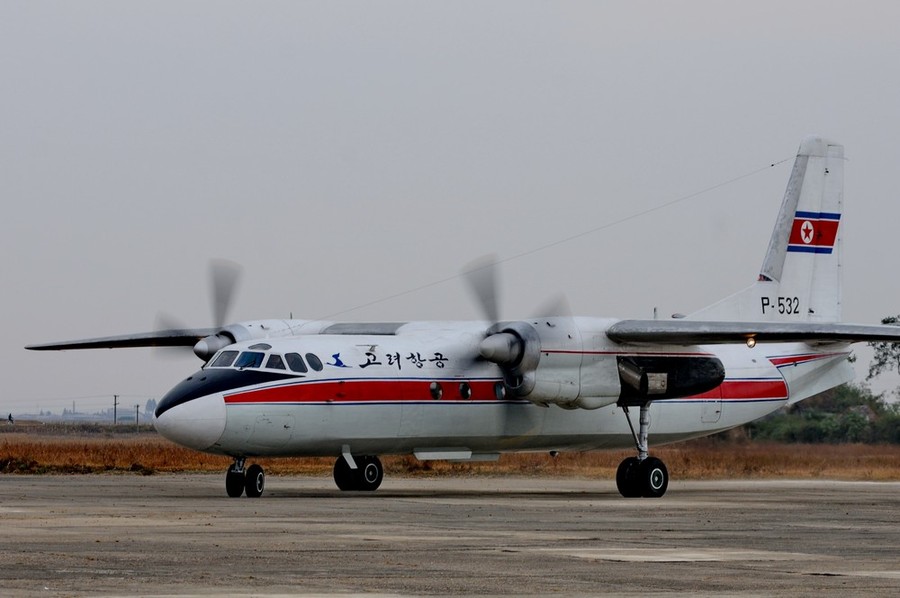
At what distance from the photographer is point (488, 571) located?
1263 centimetres

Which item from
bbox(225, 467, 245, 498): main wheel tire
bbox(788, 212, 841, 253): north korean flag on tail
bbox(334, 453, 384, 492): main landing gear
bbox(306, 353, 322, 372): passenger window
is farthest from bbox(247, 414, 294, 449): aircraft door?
bbox(788, 212, 841, 253): north korean flag on tail

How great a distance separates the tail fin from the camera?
31.9m

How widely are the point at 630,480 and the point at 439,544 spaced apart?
12.6 meters

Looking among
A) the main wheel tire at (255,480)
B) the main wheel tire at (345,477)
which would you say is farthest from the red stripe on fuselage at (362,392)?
the main wheel tire at (345,477)

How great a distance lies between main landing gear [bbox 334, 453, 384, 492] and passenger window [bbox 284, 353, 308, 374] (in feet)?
10.4

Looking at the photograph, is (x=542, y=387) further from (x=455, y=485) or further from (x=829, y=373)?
(x=829, y=373)

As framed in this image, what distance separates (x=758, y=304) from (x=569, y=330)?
6.59 metres

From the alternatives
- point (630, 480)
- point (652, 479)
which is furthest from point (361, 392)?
point (652, 479)

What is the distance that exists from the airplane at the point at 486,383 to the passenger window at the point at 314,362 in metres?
0.02

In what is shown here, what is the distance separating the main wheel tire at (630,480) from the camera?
27344 millimetres

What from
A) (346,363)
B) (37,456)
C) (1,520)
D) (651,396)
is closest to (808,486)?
(651,396)

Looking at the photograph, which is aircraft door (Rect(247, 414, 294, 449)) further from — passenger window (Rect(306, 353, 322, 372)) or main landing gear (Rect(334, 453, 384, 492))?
main landing gear (Rect(334, 453, 384, 492))

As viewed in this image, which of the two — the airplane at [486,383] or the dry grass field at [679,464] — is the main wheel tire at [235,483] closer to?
the airplane at [486,383]

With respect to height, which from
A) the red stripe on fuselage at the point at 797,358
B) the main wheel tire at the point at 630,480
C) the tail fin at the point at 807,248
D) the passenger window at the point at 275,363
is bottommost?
the main wheel tire at the point at 630,480
